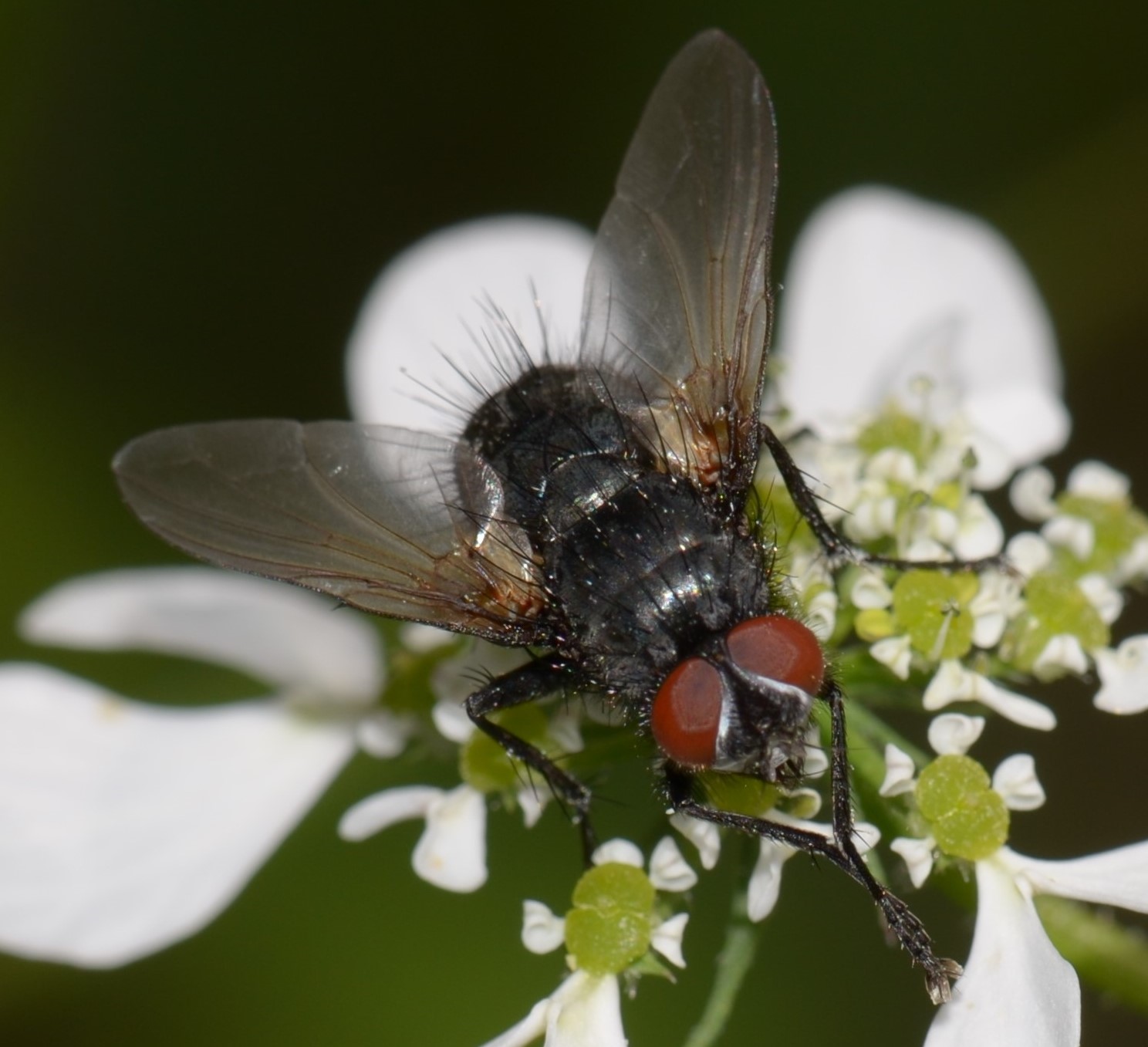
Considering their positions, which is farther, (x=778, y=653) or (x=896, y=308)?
(x=896, y=308)

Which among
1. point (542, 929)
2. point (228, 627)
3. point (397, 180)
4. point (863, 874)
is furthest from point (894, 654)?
point (397, 180)

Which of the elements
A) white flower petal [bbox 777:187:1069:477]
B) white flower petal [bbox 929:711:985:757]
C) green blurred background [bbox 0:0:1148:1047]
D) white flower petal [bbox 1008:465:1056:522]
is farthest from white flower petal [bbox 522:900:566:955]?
green blurred background [bbox 0:0:1148:1047]

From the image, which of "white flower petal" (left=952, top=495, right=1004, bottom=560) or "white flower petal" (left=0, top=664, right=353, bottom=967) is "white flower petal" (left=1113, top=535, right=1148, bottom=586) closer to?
"white flower petal" (left=952, top=495, right=1004, bottom=560)

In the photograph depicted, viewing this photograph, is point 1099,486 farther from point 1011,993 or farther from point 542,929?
point 542,929

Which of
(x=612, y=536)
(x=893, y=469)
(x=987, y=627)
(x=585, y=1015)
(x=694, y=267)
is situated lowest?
(x=585, y=1015)

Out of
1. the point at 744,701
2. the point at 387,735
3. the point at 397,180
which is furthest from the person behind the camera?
the point at 397,180

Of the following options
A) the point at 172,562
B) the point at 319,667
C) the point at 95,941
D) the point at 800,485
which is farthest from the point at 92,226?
the point at 800,485

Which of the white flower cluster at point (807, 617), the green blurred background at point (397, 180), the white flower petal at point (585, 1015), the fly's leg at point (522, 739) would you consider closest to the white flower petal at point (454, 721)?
the white flower cluster at point (807, 617)

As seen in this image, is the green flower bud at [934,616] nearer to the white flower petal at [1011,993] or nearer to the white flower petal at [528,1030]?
the white flower petal at [1011,993]
